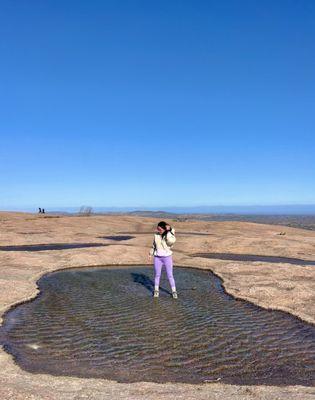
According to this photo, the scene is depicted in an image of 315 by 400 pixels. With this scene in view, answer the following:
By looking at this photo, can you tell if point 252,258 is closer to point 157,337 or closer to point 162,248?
point 162,248

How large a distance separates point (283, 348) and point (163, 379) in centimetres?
421

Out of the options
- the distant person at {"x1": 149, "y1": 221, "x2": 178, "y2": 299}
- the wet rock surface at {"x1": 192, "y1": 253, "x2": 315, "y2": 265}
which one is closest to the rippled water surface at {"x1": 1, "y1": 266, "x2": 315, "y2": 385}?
the distant person at {"x1": 149, "y1": 221, "x2": 178, "y2": 299}

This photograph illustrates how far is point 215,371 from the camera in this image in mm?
10297

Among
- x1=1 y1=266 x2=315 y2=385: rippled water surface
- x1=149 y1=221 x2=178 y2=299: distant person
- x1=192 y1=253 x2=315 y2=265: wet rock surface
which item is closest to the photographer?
x1=1 y1=266 x2=315 y2=385: rippled water surface

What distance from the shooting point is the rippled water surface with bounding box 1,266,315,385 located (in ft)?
33.6

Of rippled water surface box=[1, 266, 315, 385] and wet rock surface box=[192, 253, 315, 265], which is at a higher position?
wet rock surface box=[192, 253, 315, 265]

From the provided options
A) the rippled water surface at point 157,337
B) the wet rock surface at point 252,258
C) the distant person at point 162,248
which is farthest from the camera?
the wet rock surface at point 252,258

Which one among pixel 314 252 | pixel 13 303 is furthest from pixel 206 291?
pixel 314 252

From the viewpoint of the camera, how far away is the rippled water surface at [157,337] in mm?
10242

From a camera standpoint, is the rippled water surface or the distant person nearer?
the rippled water surface

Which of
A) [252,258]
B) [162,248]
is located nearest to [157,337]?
[162,248]

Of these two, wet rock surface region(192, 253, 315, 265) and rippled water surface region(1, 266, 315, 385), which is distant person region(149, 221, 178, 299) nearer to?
rippled water surface region(1, 266, 315, 385)

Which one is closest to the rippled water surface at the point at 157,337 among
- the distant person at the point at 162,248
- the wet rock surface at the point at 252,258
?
the distant person at the point at 162,248

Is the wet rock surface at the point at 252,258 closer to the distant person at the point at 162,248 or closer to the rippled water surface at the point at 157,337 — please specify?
the rippled water surface at the point at 157,337
